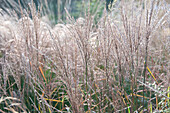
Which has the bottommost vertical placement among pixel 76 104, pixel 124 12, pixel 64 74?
pixel 76 104

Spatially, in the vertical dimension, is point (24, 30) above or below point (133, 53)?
above

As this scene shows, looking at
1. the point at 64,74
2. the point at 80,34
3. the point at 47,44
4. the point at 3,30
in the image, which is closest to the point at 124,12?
the point at 80,34

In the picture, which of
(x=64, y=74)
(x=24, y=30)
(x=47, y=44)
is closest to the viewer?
(x=64, y=74)

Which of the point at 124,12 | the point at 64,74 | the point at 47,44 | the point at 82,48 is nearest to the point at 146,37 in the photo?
the point at 124,12

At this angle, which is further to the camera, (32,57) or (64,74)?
(32,57)

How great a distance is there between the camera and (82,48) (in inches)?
44.4

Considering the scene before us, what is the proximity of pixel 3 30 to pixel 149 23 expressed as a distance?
196 cm

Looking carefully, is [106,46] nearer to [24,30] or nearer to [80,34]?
[80,34]

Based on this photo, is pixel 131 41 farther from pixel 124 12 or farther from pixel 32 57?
pixel 32 57

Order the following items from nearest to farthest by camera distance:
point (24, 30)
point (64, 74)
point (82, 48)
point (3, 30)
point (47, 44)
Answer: point (64, 74)
point (82, 48)
point (24, 30)
point (3, 30)
point (47, 44)

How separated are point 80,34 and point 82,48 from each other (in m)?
0.10

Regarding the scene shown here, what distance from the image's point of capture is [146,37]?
112cm

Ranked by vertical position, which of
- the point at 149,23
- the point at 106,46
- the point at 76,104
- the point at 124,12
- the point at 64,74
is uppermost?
the point at 124,12

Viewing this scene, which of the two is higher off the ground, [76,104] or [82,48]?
[82,48]
